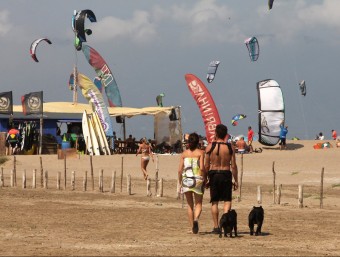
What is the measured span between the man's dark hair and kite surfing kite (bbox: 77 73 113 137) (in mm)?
28866

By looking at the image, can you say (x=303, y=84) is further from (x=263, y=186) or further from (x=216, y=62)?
(x=263, y=186)

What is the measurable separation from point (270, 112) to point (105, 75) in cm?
1390

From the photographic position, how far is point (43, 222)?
579 inches

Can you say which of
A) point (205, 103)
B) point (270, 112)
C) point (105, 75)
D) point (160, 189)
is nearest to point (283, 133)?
point (270, 112)

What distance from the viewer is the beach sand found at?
36.1 ft

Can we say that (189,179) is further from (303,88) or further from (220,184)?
(303,88)

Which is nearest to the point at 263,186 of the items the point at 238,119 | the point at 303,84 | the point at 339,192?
the point at 339,192

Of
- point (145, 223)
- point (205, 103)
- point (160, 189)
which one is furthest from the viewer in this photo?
point (205, 103)

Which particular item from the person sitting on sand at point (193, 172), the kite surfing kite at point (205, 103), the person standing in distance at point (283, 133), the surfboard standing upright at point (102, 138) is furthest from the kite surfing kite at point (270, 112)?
the person sitting on sand at point (193, 172)

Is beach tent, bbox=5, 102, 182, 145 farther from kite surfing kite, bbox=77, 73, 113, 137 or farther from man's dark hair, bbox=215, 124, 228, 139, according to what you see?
man's dark hair, bbox=215, 124, 228, 139

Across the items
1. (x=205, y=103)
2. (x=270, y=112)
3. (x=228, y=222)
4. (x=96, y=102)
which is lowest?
(x=228, y=222)

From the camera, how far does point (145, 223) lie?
1478 centimetres

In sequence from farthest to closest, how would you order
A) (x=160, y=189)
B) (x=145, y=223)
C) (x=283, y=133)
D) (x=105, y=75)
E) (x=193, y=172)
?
(x=105, y=75) < (x=283, y=133) < (x=160, y=189) < (x=145, y=223) < (x=193, y=172)

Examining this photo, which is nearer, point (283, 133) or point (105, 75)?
point (283, 133)
